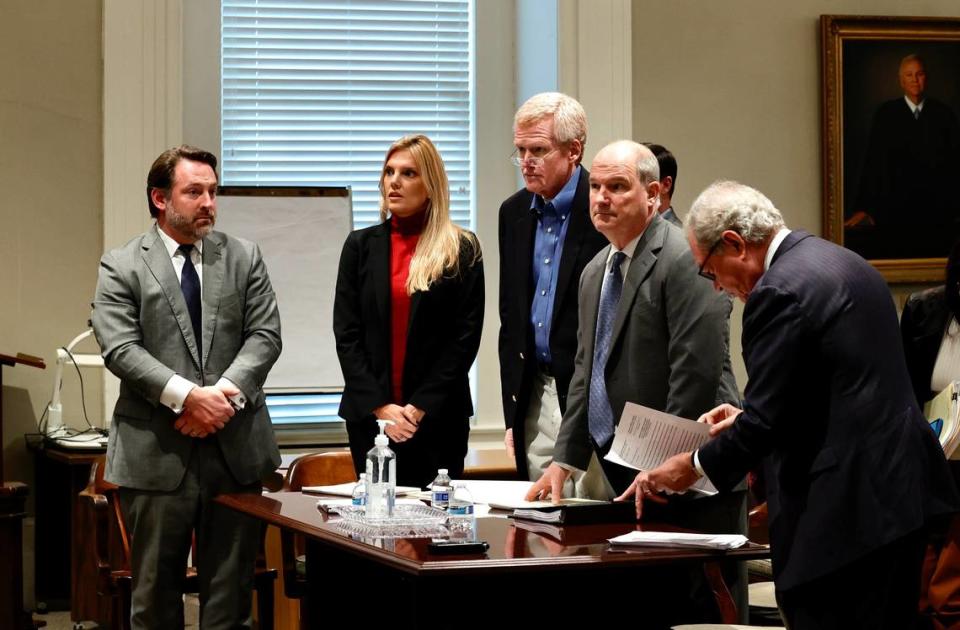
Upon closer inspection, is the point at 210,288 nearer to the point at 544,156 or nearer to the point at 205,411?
the point at 205,411

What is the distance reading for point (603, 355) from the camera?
11.6 feet

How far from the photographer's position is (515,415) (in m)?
4.10

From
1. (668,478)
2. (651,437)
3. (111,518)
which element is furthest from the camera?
(111,518)

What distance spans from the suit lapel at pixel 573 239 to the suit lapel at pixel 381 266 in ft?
1.91

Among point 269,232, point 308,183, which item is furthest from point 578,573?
point 308,183

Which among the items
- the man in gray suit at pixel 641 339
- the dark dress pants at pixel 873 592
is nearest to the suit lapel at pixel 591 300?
the man in gray suit at pixel 641 339

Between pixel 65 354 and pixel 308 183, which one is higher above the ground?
pixel 308 183

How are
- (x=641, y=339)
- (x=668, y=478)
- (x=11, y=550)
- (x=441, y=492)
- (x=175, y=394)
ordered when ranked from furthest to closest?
(x=11, y=550) < (x=175, y=394) < (x=641, y=339) < (x=441, y=492) < (x=668, y=478)

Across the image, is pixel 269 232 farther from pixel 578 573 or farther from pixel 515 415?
pixel 578 573

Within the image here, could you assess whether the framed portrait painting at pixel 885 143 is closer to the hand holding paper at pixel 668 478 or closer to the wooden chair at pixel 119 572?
the wooden chair at pixel 119 572

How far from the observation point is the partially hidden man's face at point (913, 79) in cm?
644

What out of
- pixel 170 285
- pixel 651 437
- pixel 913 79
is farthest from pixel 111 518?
pixel 913 79

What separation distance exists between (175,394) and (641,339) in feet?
4.84

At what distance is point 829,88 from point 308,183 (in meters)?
2.70
